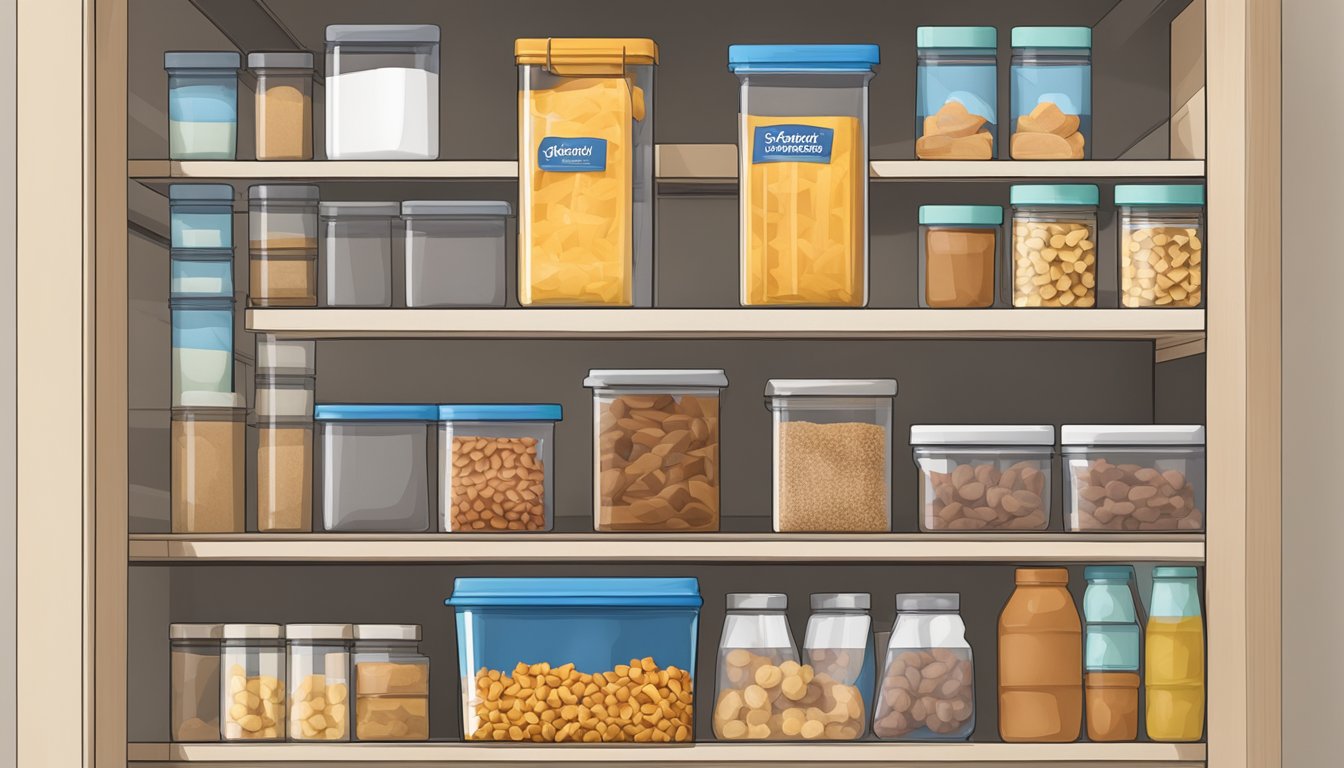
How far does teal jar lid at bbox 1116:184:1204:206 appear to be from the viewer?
4.82ft

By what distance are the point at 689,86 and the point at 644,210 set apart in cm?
37

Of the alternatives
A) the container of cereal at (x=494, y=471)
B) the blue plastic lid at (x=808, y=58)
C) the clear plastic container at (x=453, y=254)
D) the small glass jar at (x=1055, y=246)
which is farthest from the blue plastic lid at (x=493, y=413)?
the small glass jar at (x=1055, y=246)

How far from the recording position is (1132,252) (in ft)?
4.87

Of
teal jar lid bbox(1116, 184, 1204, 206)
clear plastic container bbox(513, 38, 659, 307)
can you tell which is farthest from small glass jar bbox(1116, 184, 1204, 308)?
clear plastic container bbox(513, 38, 659, 307)

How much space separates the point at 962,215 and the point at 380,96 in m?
0.78

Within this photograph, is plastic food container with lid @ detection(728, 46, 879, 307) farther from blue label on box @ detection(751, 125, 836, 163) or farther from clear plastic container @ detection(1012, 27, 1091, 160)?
clear plastic container @ detection(1012, 27, 1091, 160)

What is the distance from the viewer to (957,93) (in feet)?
4.98

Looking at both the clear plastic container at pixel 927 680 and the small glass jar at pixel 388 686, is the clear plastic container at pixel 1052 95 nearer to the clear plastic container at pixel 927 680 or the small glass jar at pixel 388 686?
the clear plastic container at pixel 927 680

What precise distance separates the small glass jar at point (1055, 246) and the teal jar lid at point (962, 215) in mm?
32

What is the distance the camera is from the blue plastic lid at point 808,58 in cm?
146

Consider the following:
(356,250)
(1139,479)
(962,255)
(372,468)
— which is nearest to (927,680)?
(1139,479)

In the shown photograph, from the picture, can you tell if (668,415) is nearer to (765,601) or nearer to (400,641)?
(765,601)
